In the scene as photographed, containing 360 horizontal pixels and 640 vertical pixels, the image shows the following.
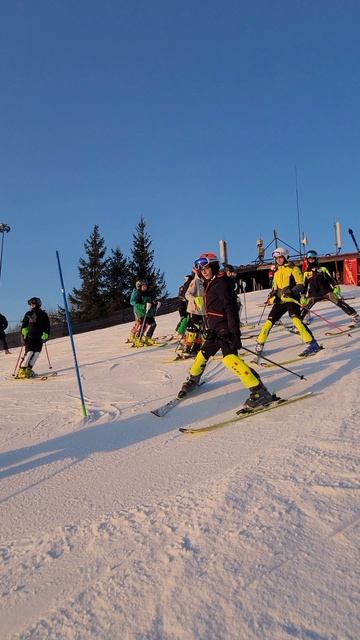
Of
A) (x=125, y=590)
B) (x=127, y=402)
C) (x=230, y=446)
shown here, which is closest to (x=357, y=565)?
(x=125, y=590)

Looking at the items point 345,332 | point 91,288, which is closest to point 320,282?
point 345,332

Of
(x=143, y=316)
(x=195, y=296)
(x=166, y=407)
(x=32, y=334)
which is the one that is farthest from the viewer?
(x=143, y=316)

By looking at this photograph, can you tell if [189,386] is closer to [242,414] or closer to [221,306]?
[242,414]

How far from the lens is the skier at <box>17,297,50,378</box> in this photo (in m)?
10.1

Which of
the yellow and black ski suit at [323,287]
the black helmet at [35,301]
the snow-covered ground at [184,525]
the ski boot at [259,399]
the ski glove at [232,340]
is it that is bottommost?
the snow-covered ground at [184,525]

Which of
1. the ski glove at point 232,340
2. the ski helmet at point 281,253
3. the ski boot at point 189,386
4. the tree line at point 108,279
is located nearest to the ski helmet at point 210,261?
the ski glove at point 232,340

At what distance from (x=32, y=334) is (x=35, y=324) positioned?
0.80 ft

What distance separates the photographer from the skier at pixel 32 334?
10055mm

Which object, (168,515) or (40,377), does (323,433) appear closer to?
(168,515)

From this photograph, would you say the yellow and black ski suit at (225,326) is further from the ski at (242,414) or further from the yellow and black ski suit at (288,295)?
the yellow and black ski suit at (288,295)

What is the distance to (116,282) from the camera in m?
45.9

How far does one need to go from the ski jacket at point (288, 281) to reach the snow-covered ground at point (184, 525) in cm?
281

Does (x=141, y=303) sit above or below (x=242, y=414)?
above

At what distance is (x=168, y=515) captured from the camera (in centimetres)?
304
